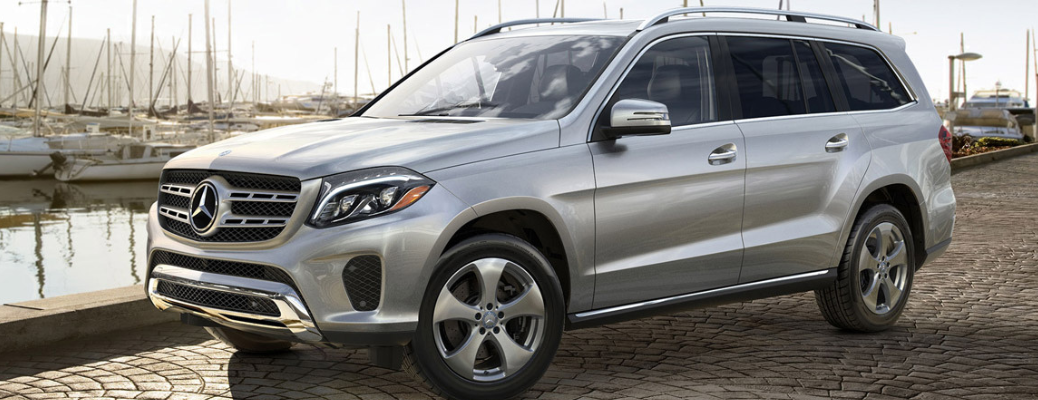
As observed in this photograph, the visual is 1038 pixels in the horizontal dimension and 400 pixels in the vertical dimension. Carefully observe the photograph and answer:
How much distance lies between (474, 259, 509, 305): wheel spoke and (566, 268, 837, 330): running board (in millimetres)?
523

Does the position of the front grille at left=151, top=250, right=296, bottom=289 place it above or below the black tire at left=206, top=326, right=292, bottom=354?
above

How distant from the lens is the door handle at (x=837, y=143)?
6082mm

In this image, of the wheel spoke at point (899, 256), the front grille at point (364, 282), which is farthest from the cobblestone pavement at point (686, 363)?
the front grille at point (364, 282)

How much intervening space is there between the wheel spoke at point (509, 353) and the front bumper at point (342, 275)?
48cm

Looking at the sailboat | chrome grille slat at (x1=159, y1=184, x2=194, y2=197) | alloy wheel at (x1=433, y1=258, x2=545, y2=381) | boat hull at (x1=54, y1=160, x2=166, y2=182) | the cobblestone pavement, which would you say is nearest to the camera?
alloy wheel at (x1=433, y1=258, x2=545, y2=381)

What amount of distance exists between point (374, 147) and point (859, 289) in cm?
337

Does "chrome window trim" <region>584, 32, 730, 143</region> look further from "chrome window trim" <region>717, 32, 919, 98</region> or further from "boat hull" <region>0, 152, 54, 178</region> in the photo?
"boat hull" <region>0, 152, 54, 178</region>

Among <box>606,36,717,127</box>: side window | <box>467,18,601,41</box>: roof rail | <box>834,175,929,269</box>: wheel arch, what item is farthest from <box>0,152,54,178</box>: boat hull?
<box>606,36,717,127</box>: side window

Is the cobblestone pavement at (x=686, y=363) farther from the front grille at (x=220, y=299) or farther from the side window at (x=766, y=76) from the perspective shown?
the side window at (x=766, y=76)

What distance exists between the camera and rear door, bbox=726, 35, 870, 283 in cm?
568

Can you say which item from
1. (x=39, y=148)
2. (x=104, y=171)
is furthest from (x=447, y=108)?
(x=39, y=148)

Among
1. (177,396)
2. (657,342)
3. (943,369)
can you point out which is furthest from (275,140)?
(943,369)

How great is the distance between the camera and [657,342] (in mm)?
6309

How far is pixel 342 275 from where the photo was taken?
423cm
